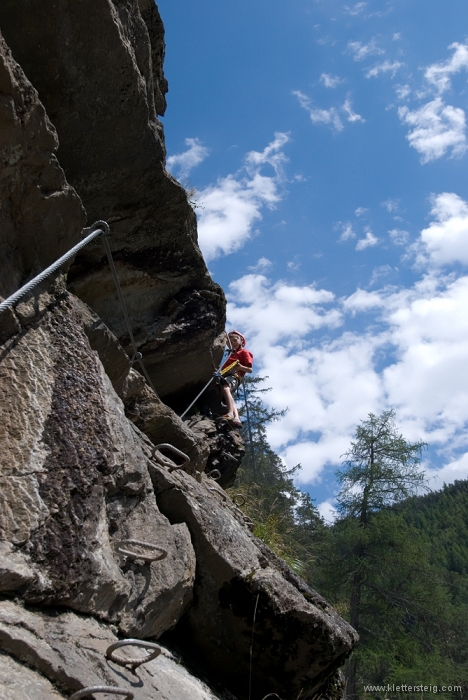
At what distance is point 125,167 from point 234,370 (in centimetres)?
433

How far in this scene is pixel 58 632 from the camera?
2.69m

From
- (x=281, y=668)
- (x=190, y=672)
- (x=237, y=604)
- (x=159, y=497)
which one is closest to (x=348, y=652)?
(x=281, y=668)

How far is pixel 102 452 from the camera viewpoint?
3.43 m

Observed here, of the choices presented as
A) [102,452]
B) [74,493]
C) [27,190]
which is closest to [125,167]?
[27,190]

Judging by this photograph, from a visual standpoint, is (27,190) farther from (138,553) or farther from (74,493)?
(138,553)

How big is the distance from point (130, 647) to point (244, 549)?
1694mm

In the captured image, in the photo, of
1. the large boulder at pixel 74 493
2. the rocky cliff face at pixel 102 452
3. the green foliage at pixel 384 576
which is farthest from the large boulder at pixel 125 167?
the green foliage at pixel 384 576

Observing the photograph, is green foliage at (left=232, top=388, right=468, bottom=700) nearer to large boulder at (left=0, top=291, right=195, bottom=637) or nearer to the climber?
the climber

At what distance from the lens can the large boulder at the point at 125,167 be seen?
4973 millimetres

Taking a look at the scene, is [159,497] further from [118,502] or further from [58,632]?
[58,632]

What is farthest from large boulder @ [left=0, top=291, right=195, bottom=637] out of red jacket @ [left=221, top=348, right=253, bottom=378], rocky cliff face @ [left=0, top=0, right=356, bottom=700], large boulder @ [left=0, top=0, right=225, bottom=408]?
red jacket @ [left=221, top=348, right=253, bottom=378]

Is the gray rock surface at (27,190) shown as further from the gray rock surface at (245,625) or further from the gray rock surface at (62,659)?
the gray rock surface at (245,625)

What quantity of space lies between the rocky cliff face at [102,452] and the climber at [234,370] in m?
2.67

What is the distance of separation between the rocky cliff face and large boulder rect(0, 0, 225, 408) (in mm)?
19
